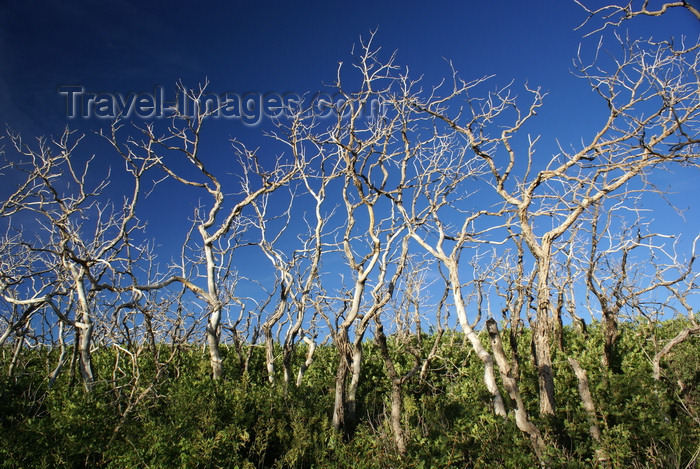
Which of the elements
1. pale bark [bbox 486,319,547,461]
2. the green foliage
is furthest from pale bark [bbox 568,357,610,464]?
pale bark [bbox 486,319,547,461]

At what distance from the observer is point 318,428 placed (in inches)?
385

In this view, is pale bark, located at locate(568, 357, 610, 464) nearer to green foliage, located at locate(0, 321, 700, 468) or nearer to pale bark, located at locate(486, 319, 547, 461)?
green foliage, located at locate(0, 321, 700, 468)

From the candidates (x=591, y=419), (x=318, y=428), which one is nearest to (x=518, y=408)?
(x=591, y=419)

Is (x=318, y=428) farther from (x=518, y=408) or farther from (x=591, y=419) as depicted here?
(x=591, y=419)

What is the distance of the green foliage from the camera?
6.62 meters

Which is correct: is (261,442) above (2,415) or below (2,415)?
below

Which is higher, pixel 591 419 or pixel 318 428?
pixel 318 428

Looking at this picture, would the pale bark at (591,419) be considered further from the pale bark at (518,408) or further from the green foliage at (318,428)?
the pale bark at (518,408)

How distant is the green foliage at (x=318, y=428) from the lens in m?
6.62

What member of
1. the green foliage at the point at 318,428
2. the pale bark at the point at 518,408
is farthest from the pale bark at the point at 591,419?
the pale bark at the point at 518,408

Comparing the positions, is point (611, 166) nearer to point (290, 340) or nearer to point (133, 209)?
point (290, 340)

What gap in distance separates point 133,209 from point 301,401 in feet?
22.4

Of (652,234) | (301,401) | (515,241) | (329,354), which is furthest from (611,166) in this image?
(329,354)

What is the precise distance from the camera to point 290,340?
12.6m
